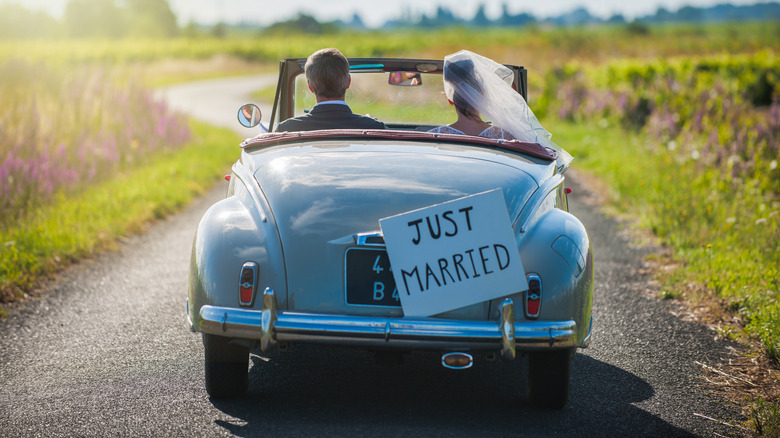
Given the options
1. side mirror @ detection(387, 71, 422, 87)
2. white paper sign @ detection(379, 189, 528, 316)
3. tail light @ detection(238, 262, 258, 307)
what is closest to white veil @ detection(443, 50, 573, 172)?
side mirror @ detection(387, 71, 422, 87)

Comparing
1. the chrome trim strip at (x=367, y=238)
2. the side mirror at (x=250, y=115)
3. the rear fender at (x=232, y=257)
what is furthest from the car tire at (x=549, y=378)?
the side mirror at (x=250, y=115)

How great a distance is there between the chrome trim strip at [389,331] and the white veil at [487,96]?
1.39 metres

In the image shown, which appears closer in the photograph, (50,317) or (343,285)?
(343,285)

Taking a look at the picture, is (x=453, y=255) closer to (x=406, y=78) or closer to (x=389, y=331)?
(x=389, y=331)

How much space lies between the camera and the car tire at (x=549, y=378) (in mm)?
3387

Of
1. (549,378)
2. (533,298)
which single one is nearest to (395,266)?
(533,298)

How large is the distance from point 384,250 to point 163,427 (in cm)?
120

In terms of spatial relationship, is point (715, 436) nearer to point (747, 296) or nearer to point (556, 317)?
point (556, 317)

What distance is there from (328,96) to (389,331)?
1.70 meters

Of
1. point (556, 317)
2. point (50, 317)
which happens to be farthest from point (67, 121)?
point (556, 317)

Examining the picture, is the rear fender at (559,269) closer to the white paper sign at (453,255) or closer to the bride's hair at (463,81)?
the white paper sign at (453,255)

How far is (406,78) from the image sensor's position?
16.9 feet

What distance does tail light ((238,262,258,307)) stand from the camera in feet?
10.5

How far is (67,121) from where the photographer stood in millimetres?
10773
